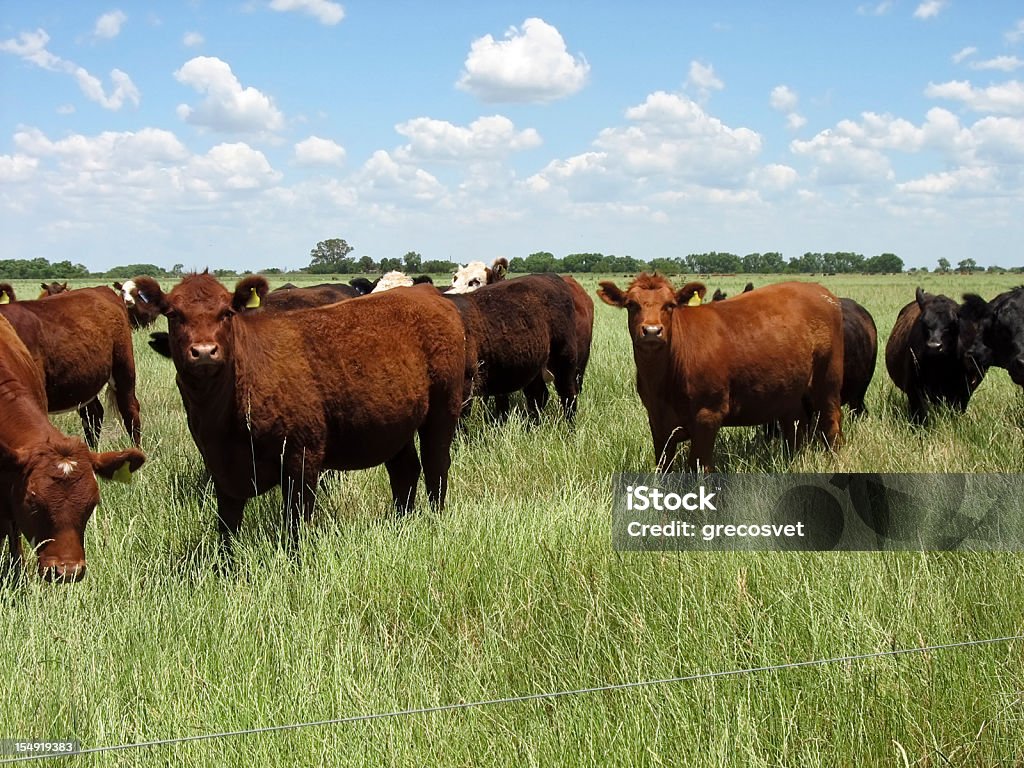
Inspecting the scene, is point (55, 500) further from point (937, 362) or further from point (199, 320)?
point (937, 362)

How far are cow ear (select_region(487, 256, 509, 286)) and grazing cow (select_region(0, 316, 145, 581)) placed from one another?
946cm

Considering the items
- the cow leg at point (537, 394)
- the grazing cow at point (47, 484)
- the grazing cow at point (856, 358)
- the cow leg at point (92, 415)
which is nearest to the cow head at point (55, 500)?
the grazing cow at point (47, 484)

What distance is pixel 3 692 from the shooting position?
3.18m

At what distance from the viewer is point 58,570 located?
4.03 metres

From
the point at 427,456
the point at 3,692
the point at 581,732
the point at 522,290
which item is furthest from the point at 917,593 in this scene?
the point at 522,290

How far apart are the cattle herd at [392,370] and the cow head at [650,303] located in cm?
2

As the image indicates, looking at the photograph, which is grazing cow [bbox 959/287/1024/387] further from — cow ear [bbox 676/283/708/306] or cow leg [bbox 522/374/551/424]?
cow leg [bbox 522/374/551/424]

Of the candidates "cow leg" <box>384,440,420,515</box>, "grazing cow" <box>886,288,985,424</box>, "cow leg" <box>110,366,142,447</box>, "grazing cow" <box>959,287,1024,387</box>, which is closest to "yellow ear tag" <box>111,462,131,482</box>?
"cow leg" <box>384,440,420,515</box>

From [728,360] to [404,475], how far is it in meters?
2.75

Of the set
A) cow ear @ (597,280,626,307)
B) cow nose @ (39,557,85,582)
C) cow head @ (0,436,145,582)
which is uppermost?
cow ear @ (597,280,626,307)

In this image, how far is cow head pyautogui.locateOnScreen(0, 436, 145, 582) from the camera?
4.06 meters

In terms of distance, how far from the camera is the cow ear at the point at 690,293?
669cm

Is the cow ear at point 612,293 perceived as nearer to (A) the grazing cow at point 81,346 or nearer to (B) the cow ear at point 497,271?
(A) the grazing cow at point 81,346

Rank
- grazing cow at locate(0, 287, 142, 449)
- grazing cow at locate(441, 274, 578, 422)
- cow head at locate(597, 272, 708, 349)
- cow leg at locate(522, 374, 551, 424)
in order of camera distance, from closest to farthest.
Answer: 1. cow head at locate(597, 272, 708, 349)
2. grazing cow at locate(0, 287, 142, 449)
3. grazing cow at locate(441, 274, 578, 422)
4. cow leg at locate(522, 374, 551, 424)
